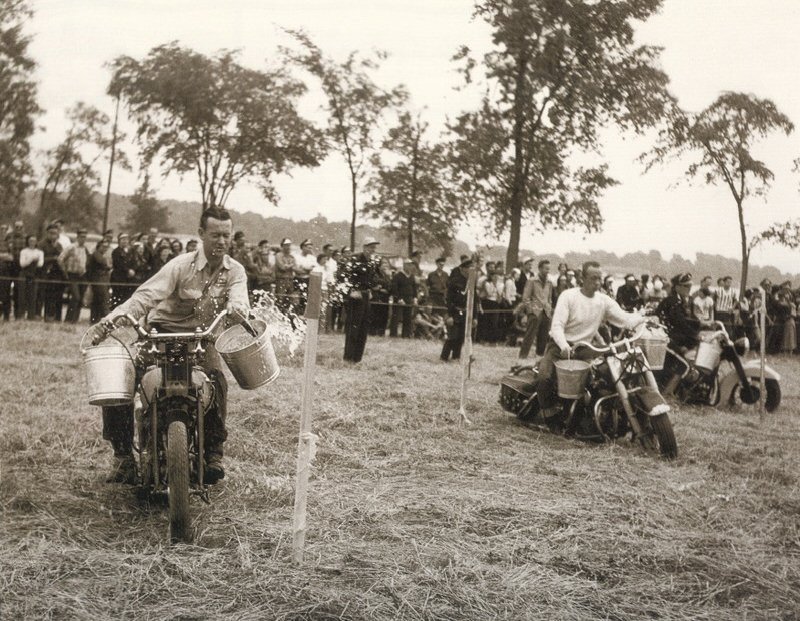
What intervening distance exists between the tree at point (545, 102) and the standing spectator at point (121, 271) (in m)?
5.83

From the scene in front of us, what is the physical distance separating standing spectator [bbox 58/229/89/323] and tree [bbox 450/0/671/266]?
655 centimetres

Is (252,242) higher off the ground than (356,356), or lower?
→ higher

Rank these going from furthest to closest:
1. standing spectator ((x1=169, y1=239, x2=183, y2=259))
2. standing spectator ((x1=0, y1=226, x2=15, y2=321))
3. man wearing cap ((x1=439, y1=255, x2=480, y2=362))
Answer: standing spectator ((x1=169, y1=239, x2=183, y2=259)), standing spectator ((x1=0, y1=226, x2=15, y2=321)), man wearing cap ((x1=439, y1=255, x2=480, y2=362))

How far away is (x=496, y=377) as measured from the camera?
11539 millimetres

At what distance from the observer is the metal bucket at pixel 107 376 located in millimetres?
4238

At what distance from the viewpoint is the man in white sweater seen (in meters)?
7.70

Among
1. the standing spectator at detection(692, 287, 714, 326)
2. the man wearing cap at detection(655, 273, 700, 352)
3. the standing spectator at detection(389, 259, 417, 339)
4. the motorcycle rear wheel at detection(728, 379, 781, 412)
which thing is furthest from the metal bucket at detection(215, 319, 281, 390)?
the standing spectator at detection(389, 259, 417, 339)

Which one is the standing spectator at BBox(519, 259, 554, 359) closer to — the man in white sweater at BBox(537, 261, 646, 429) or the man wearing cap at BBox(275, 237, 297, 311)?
the man wearing cap at BBox(275, 237, 297, 311)

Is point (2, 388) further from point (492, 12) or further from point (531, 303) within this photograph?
point (531, 303)

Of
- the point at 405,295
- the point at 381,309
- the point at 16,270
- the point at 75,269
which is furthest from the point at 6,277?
the point at 405,295

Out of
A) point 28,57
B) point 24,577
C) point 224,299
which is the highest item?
point 28,57

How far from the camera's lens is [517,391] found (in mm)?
8102

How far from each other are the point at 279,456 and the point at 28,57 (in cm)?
1122

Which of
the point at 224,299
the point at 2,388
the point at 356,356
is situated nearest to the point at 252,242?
the point at 356,356
